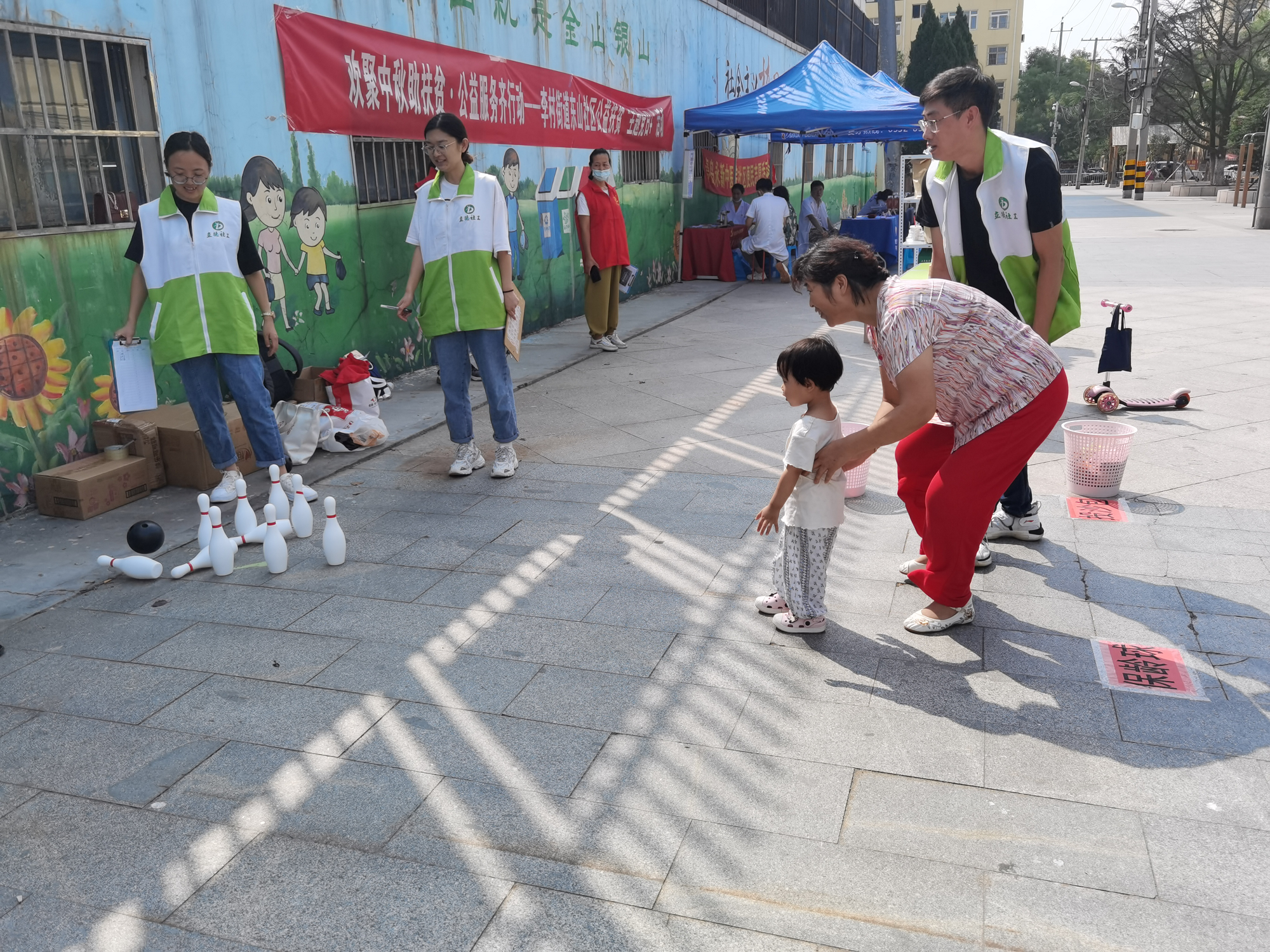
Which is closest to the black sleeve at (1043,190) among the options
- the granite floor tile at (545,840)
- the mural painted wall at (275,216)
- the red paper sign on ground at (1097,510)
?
the red paper sign on ground at (1097,510)

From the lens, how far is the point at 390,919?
2.31 m

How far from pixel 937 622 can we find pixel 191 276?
376cm

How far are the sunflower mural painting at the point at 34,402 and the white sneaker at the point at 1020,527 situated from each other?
468cm

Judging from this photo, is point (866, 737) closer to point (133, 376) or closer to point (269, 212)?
point (133, 376)

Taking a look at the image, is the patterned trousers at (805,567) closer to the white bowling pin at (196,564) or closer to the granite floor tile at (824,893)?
the granite floor tile at (824,893)

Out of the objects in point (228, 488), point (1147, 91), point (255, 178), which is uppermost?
point (1147, 91)

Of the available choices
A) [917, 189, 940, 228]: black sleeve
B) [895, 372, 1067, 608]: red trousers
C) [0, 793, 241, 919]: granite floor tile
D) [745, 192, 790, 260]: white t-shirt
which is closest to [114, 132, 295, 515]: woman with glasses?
[0, 793, 241, 919]: granite floor tile

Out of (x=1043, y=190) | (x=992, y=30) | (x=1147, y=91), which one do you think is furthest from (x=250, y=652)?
(x=992, y=30)

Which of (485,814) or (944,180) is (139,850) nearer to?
(485,814)

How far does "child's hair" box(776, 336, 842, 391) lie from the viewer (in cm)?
333

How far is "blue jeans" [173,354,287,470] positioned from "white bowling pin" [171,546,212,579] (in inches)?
33.8

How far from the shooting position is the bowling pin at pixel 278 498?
468 centimetres

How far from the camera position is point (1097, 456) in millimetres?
4910

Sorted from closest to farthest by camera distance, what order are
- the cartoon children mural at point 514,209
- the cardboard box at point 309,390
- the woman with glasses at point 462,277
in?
1. the woman with glasses at point 462,277
2. the cardboard box at point 309,390
3. the cartoon children mural at point 514,209
